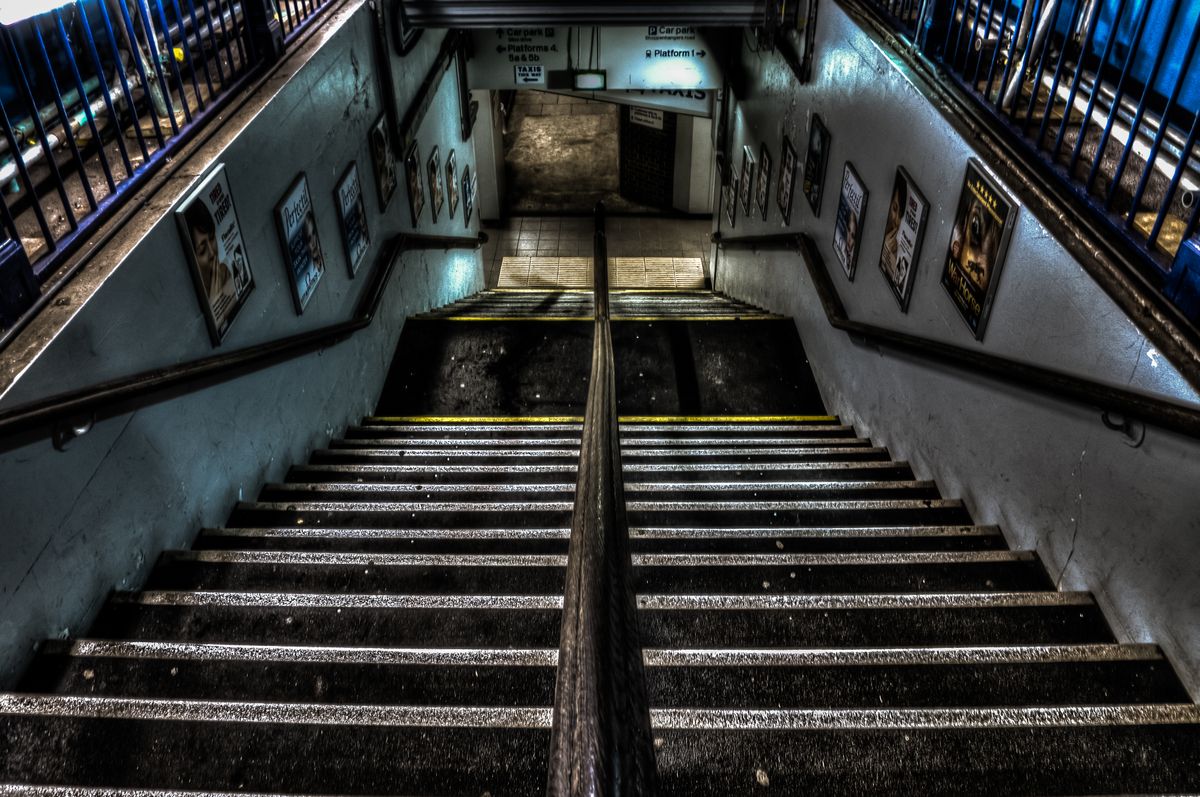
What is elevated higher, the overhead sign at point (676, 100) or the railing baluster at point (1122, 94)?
the railing baluster at point (1122, 94)

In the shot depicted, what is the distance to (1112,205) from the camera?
2.43 m

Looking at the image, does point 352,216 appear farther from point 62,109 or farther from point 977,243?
point 977,243

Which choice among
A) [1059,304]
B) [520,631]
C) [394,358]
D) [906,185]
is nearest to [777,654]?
[520,631]

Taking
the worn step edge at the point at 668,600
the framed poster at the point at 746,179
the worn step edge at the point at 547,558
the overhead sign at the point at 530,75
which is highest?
the overhead sign at the point at 530,75

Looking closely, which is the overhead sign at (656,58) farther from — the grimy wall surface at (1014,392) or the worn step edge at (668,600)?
the worn step edge at (668,600)

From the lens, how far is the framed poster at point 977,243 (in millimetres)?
2668

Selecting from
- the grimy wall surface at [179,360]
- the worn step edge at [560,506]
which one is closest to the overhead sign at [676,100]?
the grimy wall surface at [179,360]

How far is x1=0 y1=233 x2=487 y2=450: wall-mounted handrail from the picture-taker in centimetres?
182

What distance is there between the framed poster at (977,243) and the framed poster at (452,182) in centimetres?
619

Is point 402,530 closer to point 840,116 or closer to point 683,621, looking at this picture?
point 683,621

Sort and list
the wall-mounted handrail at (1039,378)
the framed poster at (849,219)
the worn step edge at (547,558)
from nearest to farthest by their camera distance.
Result: 1. the wall-mounted handrail at (1039,378)
2. the worn step edge at (547,558)
3. the framed poster at (849,219)

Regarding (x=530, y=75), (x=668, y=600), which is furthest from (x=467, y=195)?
(x=668, y=600)

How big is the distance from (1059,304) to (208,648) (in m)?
2.75

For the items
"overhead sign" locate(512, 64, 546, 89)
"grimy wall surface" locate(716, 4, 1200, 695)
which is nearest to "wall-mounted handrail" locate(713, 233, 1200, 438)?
"grimy wall surface" locate(716, 4, 1200, 695)
